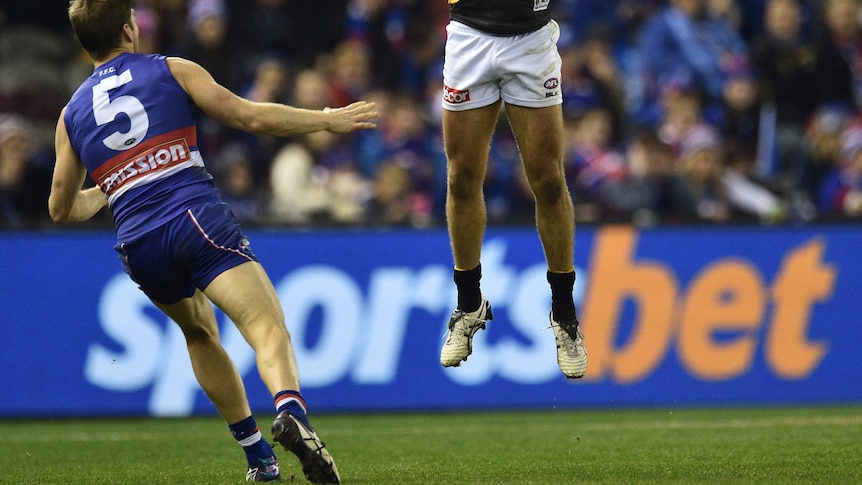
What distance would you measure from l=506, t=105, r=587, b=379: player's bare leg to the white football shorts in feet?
0.30

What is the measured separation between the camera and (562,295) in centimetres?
702

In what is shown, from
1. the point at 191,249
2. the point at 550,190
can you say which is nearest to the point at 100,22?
the point at 191,249

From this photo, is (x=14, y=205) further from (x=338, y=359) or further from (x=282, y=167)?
(x=338, y=359)

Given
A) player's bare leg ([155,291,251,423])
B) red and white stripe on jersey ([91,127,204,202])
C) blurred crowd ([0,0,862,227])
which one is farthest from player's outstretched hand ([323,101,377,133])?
blurred crowd ([0,0,862,227])

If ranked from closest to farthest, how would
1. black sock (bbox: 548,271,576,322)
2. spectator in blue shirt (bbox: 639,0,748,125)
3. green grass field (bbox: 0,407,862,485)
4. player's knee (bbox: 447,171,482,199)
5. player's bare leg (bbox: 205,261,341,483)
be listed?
1. player's bare leg (bbox: 205,261,341,483)
2. green grass field (bbox: 0,407,862,485)
3. player's knee (bbox: 447,171,482,199)
4. black sock (bbox: 548,271,576,322)
5. spectator in blue shirt (bbox: 639,0,748,125)

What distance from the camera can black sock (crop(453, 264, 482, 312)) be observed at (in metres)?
7.12

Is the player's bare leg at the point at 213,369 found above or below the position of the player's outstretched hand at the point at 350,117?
below

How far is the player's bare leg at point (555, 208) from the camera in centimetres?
661

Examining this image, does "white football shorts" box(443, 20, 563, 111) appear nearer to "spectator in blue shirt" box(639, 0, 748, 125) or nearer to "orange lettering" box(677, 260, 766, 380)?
"orange lettering" box(677, 260, 766, 380)

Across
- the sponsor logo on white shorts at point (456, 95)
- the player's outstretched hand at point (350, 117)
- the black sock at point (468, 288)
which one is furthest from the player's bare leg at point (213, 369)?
the sponsor logo on white shorts at point (456, 95)

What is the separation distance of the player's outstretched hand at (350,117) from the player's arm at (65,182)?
4.15 feet

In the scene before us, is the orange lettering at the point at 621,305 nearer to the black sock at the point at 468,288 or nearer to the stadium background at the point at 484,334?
the stadium background at the point at 484,334

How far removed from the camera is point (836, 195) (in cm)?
1280

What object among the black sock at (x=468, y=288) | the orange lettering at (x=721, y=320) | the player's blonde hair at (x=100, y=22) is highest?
the player's blonde hair at (x=100, y=22)
